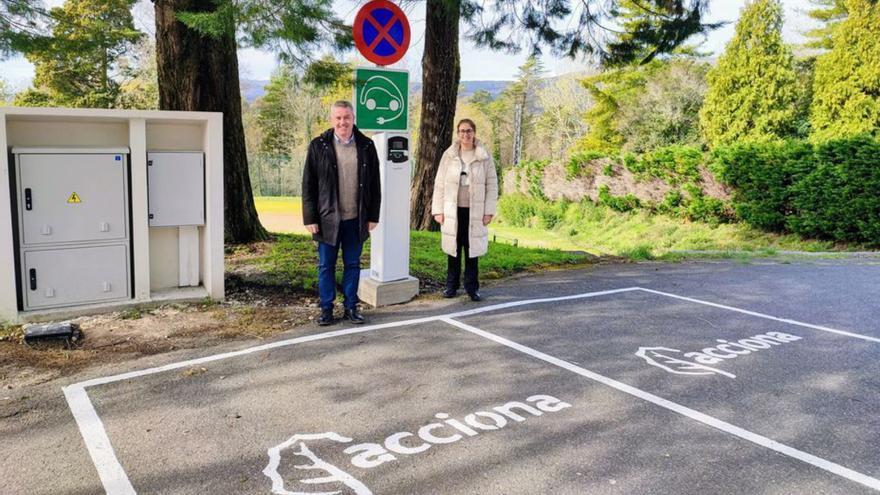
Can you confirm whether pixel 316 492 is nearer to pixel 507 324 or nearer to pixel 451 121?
pixel 507 324

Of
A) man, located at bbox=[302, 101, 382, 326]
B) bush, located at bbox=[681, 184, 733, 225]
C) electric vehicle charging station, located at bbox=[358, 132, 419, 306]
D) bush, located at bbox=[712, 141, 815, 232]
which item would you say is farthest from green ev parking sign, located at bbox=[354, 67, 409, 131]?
bush, located at bbox=[681, 184, 733, 225]

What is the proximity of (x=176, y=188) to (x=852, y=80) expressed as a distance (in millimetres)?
24320

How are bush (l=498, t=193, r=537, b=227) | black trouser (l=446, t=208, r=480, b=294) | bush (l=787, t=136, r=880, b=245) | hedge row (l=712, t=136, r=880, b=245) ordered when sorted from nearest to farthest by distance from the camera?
black trouser (l=446, t=208, r=480, b=294)
bush (l=787, t=136, r=880, b=245)
hedge row (l=712, t=136, r=880, b=245)
bush (l=498, t=193, r=537, b=227)

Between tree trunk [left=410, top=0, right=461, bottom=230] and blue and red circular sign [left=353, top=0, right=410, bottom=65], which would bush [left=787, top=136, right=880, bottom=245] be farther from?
blue and red circular sign [left=353, top=0, right=410, bottom=65]

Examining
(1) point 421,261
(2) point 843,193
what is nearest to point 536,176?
(2) point 843,193

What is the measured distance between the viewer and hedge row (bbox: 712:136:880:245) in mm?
14195

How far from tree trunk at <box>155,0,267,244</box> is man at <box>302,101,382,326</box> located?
2567 millimetres

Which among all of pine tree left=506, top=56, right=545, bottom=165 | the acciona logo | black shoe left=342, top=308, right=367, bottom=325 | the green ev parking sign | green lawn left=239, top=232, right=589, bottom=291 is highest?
pine tree left=506, top=56, right=545, bottom=165

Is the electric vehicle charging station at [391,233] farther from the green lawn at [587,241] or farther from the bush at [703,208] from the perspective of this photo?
the bush at [703,208]

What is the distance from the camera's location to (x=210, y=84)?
326 inches

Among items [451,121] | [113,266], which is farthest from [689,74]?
[113,266]

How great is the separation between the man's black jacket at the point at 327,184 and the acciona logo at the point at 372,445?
2.31 meters

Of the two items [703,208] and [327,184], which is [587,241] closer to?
[703,208]

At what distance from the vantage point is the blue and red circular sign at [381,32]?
6.10 metres
